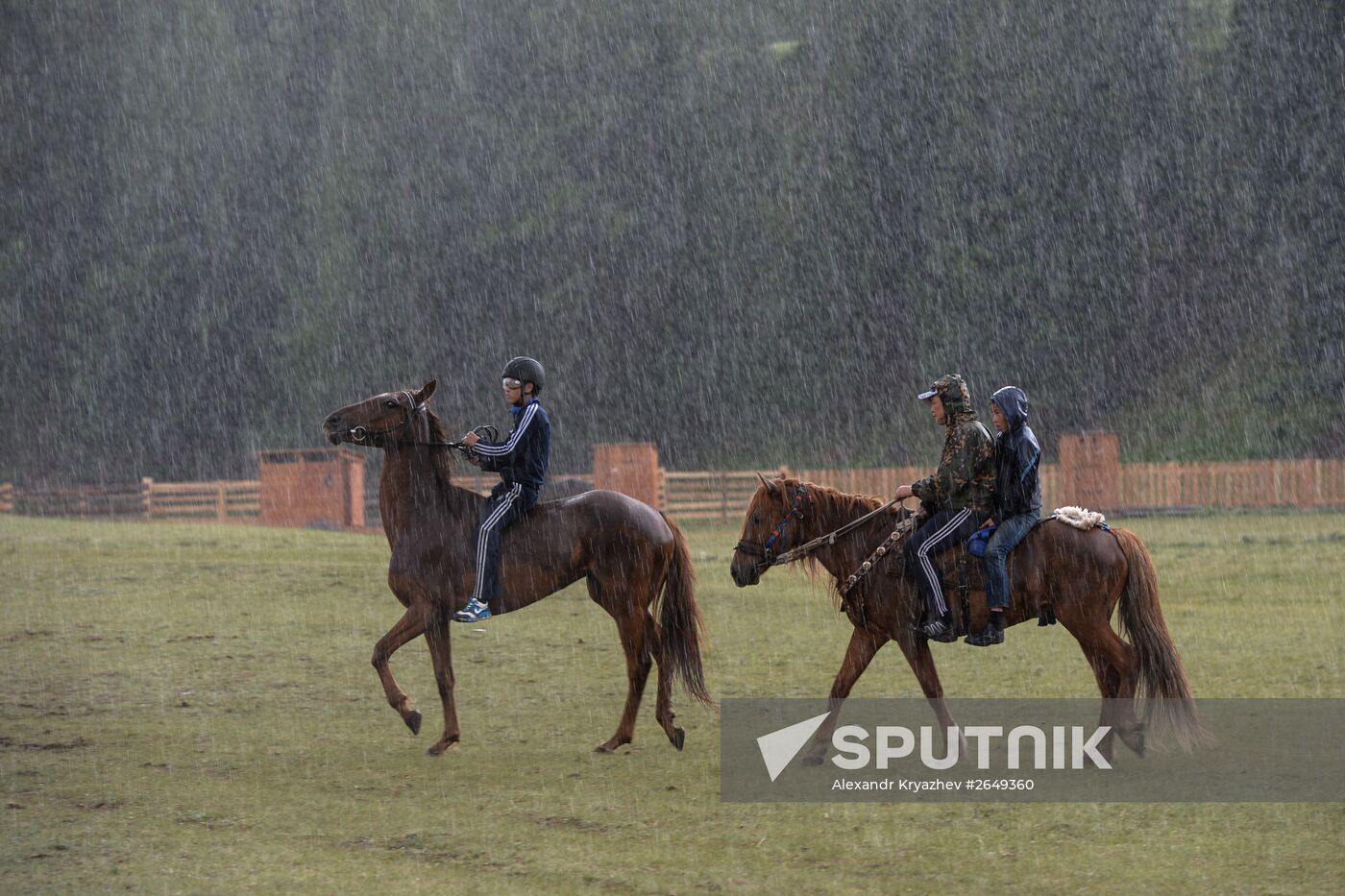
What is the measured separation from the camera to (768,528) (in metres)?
9.38

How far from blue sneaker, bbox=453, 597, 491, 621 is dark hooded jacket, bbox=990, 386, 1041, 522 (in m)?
3.54

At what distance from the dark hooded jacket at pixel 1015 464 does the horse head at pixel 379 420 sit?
3.83 m

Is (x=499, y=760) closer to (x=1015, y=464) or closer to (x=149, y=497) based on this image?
(x=1015, y=464)

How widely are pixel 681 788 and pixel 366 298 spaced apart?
45388mm

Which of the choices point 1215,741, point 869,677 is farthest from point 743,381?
point 1215,741

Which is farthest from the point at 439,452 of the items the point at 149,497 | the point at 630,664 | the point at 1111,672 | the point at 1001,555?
the point at 149,497

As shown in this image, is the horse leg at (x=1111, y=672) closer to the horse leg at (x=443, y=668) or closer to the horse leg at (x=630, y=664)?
the horse leg at (x=630, y=664)

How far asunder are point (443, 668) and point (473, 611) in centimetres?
50

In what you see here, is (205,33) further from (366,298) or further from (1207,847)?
(1207,847)

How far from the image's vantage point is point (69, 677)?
43.4 feet

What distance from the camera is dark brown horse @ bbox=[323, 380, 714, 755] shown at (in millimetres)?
9961

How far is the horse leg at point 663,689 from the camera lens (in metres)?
9.83

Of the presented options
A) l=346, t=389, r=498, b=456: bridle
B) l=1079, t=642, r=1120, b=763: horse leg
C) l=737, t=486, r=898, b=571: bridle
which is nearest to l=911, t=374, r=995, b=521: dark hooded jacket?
l=737, t=486, r=898, b=571: bridle

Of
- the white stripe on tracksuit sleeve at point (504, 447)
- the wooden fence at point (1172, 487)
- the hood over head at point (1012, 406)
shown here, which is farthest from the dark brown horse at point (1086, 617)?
the wooden fence at point (1172, 487)
